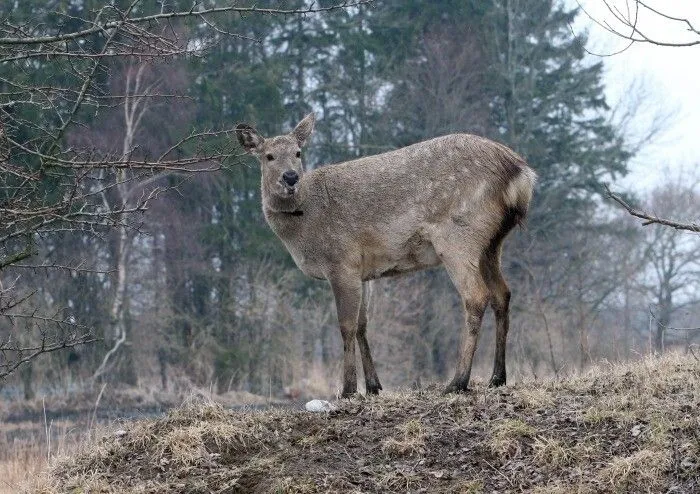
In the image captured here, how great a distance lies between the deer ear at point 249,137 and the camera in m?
10.4

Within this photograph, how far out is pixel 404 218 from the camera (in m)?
9.56

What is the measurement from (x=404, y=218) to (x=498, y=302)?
1.22m

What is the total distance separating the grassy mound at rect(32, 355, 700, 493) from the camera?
6.60m

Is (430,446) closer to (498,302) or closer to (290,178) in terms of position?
(498,302)

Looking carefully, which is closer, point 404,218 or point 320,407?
point 320,407

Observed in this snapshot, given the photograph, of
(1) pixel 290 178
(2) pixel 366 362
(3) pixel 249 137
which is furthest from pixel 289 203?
(2) pixel 366 362

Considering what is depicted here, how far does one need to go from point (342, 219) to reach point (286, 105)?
83.8 ft

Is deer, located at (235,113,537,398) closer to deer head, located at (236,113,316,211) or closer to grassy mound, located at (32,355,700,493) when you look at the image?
deer head, located at (236,113,316,211)

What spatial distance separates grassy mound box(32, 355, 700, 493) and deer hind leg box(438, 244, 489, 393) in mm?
446

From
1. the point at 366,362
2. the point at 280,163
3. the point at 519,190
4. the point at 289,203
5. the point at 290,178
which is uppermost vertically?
the point at 280,163

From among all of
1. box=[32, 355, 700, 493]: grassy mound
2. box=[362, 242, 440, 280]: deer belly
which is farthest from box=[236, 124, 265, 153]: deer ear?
box=[32, 355, 700, 493]: grassy mound

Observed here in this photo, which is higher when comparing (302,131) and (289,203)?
(302,131)

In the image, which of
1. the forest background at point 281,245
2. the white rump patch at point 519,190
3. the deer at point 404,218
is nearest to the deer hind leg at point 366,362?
the deer at point 404,218

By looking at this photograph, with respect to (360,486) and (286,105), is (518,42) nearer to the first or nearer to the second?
(286,105)
